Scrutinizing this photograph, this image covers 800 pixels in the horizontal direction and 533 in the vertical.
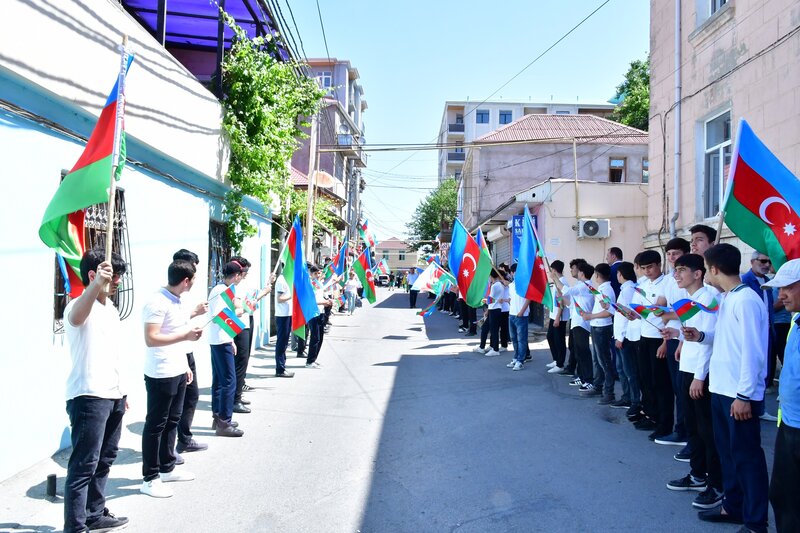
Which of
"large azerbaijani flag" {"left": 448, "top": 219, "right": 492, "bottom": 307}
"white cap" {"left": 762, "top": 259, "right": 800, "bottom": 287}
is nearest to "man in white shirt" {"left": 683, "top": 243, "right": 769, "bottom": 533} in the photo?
"white cap" {"left": 762, "top": 259, "right": 800, "bottom": 287}

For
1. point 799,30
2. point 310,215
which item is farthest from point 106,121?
point 310,215

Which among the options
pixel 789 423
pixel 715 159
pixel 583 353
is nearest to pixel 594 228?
pixel 715 159

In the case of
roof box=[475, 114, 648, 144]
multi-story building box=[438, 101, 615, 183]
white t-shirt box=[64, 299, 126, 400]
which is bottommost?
white t-shirt box=[64, 299, 126, 400]

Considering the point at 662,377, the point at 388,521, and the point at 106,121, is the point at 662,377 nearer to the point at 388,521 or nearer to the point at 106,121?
the point at 388,521

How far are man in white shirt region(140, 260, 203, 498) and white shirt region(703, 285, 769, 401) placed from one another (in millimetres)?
3802

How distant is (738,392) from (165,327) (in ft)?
13.4

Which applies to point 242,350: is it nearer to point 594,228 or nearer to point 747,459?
point 747,459

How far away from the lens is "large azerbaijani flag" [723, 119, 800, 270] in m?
4.50

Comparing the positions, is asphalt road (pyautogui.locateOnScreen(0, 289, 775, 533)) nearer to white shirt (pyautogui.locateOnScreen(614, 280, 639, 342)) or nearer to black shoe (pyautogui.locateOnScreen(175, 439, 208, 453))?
black shoe (pyautogui.locateOnScreen(175, 439, 208, 453))

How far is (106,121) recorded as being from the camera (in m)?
4.16

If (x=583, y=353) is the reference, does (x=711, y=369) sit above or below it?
above

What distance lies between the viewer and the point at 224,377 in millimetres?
6363

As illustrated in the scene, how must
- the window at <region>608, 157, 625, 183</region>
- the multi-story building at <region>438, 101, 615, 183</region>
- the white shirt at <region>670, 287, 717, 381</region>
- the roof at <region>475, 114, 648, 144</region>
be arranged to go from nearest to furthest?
the white shirt at <region>670, 287, 717, 381</region> < the window at <region>608, 157, 625, 183</region> < the roof at <region>475, 114, 648, 144</region> < the multi-story building at <region>438, 101, 615, 183</region>

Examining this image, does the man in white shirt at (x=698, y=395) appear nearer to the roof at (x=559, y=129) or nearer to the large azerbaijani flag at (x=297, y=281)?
the large azerbaijani flag at (x=297, y=281)
